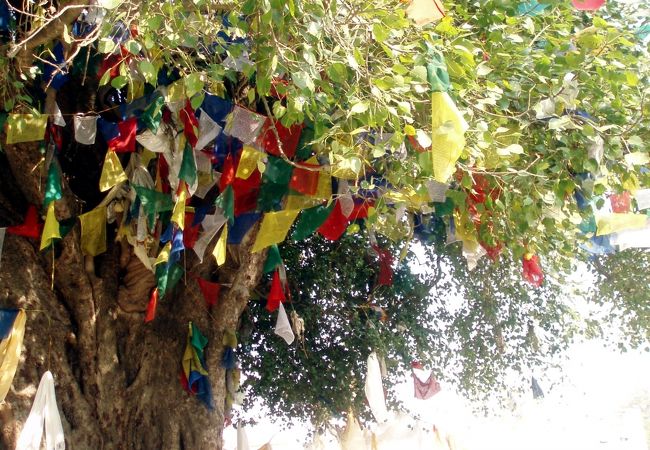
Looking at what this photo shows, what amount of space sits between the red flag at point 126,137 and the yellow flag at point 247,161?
0.73 meters

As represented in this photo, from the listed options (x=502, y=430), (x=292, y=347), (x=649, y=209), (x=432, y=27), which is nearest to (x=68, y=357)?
(x=292, y=347)

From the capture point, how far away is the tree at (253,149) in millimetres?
3559

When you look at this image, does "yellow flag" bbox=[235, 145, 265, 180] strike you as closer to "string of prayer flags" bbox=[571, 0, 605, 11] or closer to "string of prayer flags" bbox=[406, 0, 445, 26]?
"string of prayer flags" bbox=[406, 0, 445, 26]

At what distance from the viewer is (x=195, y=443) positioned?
5.46 meters

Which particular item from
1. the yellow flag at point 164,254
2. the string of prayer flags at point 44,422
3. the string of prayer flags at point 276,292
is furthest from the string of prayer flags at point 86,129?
the string of prayer flags at point 276,292

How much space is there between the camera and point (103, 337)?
17.0 ft

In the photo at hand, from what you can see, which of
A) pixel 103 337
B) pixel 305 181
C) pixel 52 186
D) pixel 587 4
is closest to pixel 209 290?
pixel 103 337

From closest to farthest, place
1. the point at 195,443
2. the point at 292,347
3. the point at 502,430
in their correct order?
the point at 195,443 → the point at 292,347 → the point at 502,430

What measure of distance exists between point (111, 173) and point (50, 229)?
52 centimetres

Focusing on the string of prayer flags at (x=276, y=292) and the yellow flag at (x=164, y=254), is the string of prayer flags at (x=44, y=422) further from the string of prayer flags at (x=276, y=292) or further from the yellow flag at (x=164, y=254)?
the string of prayer flags at (x=276, y=292)

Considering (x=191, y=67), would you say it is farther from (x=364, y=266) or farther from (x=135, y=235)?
(x=364, y=266)

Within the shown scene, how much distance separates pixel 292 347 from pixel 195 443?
2.10 meters

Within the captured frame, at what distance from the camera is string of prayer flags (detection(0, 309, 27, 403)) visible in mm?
4461

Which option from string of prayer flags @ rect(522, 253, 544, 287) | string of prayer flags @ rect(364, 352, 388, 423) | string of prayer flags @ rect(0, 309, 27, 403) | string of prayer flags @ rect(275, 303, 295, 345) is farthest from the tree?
string of prayer flags @ rect(364, 352, 388, 423)
